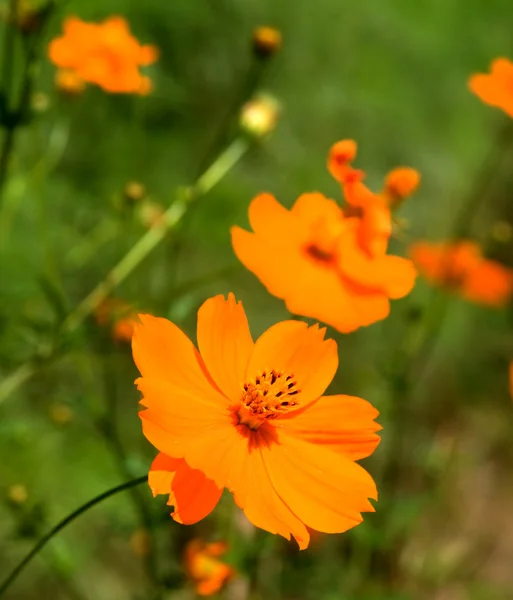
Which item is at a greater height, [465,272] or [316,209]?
[316,209]

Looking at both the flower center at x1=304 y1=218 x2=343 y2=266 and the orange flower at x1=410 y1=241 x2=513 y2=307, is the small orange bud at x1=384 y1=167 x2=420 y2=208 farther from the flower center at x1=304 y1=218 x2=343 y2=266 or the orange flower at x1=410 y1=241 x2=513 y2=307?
the orange flower at x1=410 y1=241 x2=513 y2=307

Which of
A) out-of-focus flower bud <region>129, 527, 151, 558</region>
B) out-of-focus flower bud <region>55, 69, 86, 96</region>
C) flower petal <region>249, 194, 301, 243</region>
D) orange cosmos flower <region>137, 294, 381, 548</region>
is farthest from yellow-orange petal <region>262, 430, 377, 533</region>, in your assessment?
out-of-focus flower bud <region>55, 69, 86, 96</region>

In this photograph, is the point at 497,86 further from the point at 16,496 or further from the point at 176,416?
the point at 16,496

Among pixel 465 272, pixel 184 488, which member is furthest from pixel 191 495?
pixel 465 272

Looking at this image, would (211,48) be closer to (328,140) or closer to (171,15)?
(171,15)

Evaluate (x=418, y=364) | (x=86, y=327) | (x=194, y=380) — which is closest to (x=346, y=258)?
(x=194, y=380)

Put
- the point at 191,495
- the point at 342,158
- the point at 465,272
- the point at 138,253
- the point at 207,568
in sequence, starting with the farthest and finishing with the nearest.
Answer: the point at 465,272, the point at 138,253, the point at 207,568, the point at 342,158, the point at 191,495

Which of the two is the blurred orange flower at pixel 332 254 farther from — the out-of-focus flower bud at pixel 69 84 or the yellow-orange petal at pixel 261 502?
the out-of-focus flower bud at pixel 69 84
